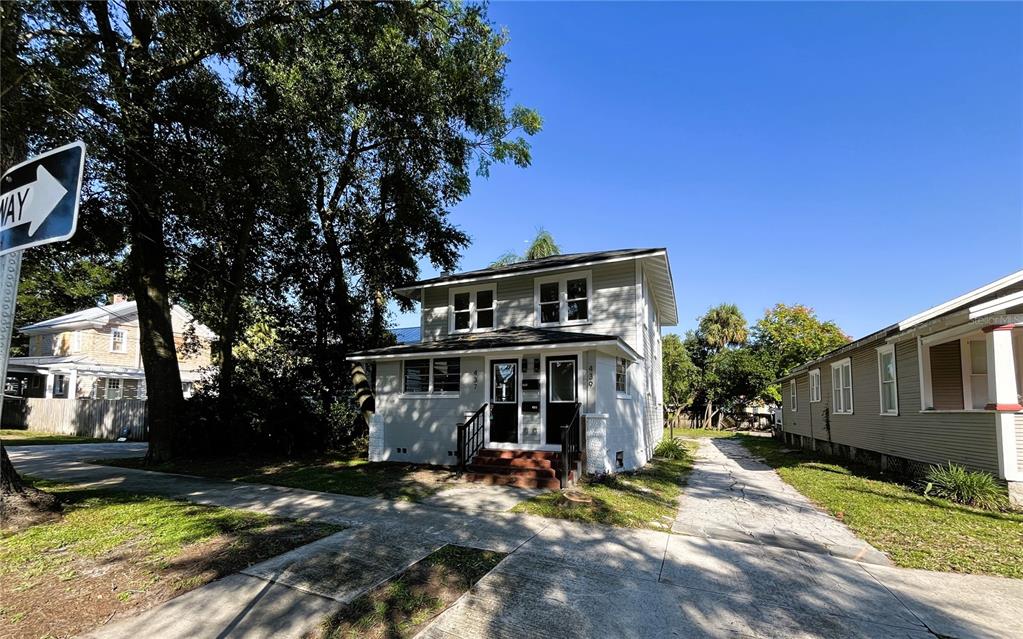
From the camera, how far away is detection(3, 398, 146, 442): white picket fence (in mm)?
20703

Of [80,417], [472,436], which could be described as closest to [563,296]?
[472,436]

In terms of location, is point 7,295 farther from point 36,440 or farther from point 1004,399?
point 36,440

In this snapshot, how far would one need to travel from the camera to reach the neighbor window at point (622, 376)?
12.6 metres

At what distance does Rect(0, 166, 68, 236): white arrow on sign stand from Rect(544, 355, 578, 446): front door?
1011cm

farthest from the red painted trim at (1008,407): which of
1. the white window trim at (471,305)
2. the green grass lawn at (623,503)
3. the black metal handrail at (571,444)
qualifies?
the white window trim at (471,305)

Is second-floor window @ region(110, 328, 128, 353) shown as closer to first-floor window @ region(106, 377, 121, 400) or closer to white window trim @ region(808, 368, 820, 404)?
first-floor window @ region(106, 377, 121, 400)

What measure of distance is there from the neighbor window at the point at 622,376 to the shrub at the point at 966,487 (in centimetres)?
623

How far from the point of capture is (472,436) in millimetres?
12094

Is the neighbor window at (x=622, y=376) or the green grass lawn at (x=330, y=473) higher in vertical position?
the neighbor window at (x=622, y=376)

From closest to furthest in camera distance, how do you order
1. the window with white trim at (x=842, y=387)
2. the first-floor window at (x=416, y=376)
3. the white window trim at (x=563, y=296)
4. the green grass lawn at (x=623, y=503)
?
the green grass lawn at (x=623, y=503)
the white window trim at (x=563, y=296)
the first-floor window at (x=416, y=376)
the window with white trim at (x=842, y=387)

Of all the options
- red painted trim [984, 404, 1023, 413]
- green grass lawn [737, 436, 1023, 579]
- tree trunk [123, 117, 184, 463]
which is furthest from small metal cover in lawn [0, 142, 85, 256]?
red painted trim [984, 404, 1023, 413]

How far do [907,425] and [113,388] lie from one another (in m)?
35.7

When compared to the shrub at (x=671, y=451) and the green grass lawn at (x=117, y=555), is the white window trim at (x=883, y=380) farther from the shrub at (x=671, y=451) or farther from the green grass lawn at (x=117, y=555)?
the green grass lawn at (x=117, y=555)

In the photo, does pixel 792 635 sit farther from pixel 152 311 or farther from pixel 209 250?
pixel 209 250
